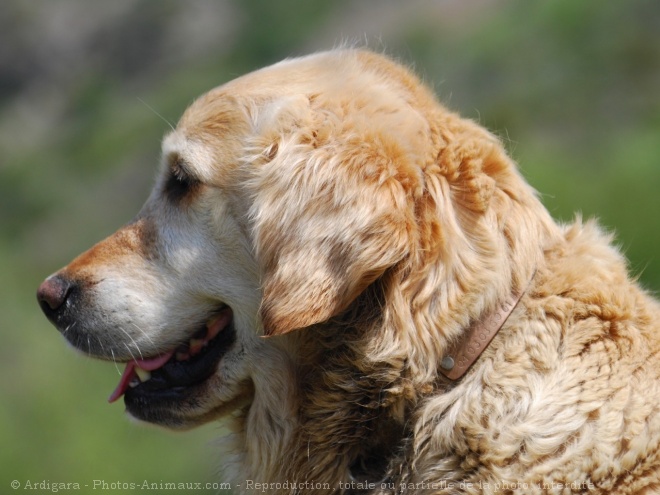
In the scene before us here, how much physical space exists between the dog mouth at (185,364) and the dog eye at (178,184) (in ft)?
1.52

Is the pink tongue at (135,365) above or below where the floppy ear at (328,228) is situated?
below

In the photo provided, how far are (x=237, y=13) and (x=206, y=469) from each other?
42.9 ft

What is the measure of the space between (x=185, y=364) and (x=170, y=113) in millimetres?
12023

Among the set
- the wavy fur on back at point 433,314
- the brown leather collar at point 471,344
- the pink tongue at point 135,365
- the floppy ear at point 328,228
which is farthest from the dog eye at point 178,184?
the brown leather collar at point 471,344

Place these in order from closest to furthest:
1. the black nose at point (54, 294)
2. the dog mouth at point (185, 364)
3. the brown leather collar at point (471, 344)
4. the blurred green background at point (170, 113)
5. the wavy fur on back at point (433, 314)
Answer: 1. the wavy fur on back at point (433, 314)
2. the brown leather collar at point (471, 344)
3. the dog mouth at point (185, 364)
4. the black nose at point (54, 294)
5. the blurred green background at point (170, 113)

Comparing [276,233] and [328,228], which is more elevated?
[328,228]

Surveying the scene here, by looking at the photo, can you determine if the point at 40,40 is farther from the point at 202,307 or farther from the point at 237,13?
the point at 202,307

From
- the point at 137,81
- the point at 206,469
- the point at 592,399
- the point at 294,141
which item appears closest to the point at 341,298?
the point at 294,141

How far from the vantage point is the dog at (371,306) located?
2.76 m

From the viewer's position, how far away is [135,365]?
11.4 ft

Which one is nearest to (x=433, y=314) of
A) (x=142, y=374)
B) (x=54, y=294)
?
(x=142, y=374)

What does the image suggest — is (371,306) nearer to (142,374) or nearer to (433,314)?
(433,314)

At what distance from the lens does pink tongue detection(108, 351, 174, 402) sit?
3.37 metres

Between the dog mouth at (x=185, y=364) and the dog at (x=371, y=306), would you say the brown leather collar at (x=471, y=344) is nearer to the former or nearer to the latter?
the dog at (x=371, y=306)
